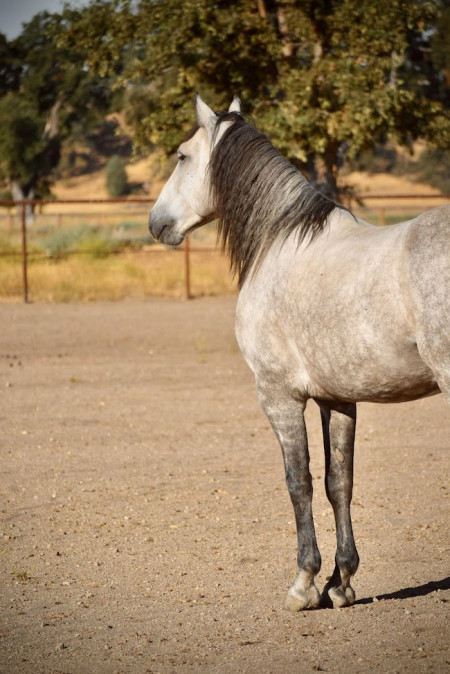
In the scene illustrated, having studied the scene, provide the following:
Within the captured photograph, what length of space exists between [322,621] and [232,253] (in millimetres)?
1765

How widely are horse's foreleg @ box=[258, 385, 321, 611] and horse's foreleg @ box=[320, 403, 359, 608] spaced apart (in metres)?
0.11

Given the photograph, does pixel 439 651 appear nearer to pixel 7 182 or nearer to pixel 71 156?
pixel 7 182

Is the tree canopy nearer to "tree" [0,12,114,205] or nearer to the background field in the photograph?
the background field

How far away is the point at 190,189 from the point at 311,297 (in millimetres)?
1271

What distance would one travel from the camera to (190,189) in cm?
451

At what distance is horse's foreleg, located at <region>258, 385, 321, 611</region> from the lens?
386cm

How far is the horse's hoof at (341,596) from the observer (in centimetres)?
392

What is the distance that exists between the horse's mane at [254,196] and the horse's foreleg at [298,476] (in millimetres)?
675

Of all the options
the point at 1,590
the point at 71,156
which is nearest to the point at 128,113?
the point at 1,590

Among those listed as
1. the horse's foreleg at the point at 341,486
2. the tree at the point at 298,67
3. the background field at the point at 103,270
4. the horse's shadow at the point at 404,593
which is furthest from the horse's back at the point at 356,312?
the background field at the point at 103,270

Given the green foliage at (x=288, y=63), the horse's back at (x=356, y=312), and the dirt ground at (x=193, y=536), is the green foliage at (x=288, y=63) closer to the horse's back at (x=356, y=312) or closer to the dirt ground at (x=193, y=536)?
the dirt ground at (x=193, y=536)

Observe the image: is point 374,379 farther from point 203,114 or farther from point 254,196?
point 203,114

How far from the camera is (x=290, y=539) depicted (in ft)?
16.1

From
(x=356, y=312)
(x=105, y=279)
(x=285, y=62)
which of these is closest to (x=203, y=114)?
(x=356, y=312)
